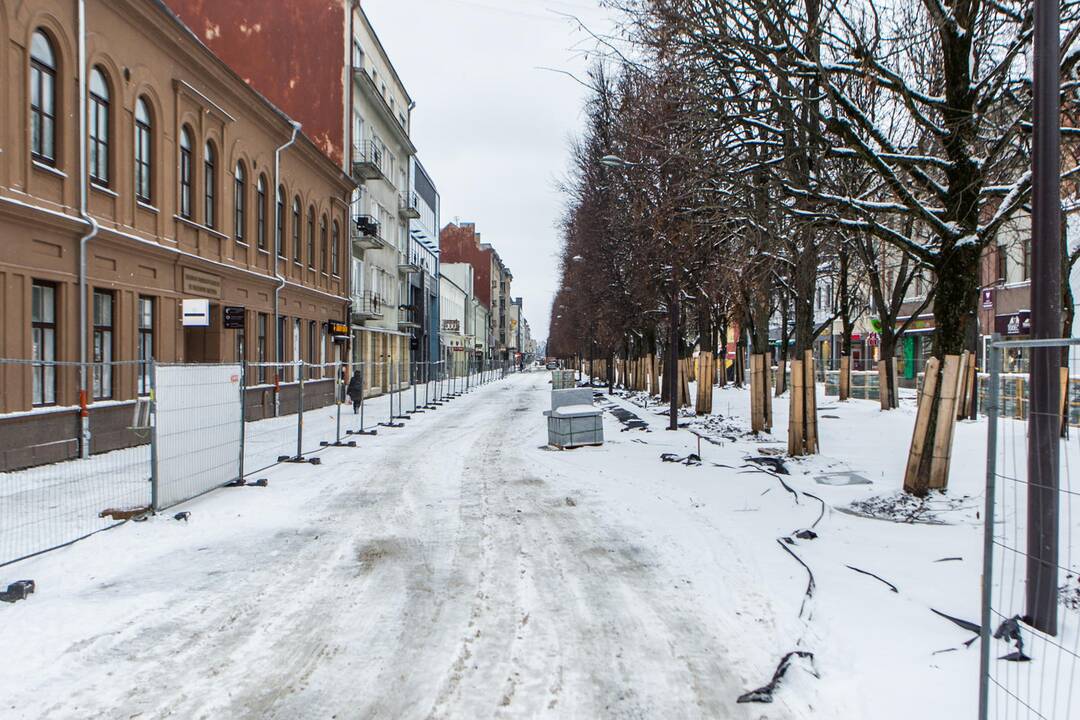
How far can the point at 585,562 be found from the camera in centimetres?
652

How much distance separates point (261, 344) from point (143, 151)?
27.0ft

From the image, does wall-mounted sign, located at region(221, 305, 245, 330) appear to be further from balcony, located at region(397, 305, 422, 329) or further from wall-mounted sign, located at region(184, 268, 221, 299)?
balcony, located at region(397, 305, 422, 329)

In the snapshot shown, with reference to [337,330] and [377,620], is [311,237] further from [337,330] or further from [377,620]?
[377,620]

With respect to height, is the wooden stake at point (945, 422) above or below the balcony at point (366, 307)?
below

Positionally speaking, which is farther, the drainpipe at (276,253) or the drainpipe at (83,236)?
the drainpipe at (276,253)

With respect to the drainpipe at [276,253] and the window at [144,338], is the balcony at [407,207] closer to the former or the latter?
the drainpipe at [276,253]

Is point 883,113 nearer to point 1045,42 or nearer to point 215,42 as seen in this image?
point 1045,42

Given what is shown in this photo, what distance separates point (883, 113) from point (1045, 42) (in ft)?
33.8

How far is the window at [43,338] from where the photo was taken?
12.5 m

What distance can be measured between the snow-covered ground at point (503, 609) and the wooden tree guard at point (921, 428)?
54 centimetres

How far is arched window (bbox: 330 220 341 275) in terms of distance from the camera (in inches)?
1228

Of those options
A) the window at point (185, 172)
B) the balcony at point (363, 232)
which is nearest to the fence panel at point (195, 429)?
the window at point (185, 172)

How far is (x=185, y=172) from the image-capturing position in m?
18.4

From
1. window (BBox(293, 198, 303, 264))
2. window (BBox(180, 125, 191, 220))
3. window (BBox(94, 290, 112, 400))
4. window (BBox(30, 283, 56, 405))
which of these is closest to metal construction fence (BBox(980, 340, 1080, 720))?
window (BBox(30, 283, 56, 405))
